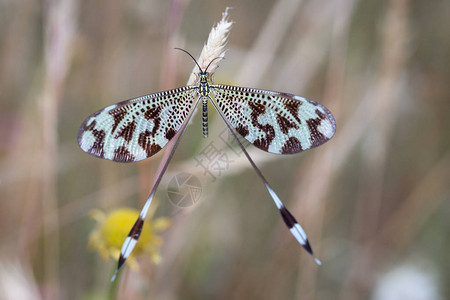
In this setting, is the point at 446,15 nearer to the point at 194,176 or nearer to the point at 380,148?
the point at 380,148

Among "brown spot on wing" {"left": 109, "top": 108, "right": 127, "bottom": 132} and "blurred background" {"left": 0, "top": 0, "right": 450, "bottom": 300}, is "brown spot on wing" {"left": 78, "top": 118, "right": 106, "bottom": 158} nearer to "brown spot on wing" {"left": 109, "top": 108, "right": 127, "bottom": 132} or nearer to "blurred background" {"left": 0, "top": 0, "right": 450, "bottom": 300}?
"brown spot on wing" {"left": 109, "top": 108, "right": 127, "bottom": 132}

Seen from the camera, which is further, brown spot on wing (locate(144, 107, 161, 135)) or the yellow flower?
the yellow flower

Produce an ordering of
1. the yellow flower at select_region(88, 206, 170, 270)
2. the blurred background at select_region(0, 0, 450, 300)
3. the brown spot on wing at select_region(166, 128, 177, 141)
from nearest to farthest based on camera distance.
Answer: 1. the brown spot on wing at select_region(166, 128, 177, 141)
2. the yellow flower at select_region(88, 206, 170, 270)
3. the blurred background at select_region(0, 0, 450, 300)

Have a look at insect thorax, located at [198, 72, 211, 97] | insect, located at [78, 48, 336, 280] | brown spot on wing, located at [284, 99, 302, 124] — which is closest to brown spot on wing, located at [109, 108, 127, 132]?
insect, located at [78, 48, 336, 280]

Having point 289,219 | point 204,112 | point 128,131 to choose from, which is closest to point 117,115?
point 128,131

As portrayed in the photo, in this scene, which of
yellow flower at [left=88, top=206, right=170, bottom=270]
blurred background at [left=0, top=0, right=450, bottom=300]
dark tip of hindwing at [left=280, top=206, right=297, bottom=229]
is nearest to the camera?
dark tip of hindwing at [left=280, top=206, right=297, bottom=229]

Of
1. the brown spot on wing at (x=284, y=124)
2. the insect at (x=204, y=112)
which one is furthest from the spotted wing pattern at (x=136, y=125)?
the brown spot on wing at (x=284, y=124)

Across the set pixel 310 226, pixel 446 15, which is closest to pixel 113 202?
pixel 310 226
